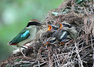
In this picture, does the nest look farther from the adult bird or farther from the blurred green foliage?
the blurred green foliage

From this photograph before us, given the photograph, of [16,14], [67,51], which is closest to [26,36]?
[67,51]

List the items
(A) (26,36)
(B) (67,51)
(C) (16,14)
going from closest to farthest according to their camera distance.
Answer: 1. (B) (67,51)
2. (A) (26,36)
3. (C) (16,14)

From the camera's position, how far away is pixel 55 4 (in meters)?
6.50

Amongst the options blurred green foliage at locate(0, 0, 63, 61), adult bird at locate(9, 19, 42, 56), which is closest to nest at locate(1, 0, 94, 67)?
adult bird at locate(9, 19, 42, 56)

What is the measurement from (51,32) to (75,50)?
67 centimetres

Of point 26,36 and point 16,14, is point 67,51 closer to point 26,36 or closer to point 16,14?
point 26,36

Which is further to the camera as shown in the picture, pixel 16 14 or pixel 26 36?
pixel 16 14

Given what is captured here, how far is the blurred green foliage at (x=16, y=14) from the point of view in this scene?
613 cm

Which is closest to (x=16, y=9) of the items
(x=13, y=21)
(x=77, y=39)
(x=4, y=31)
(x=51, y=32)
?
(x=13, y=21)

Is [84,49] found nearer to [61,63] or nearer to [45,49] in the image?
[61,63]

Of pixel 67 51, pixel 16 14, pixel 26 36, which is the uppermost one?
pixel 16 14

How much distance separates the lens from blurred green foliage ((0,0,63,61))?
241 inches

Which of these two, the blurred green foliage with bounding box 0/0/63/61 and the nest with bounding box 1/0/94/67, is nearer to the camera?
the nest with bounding box 1/0/94/67

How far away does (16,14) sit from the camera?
21.1 ft
